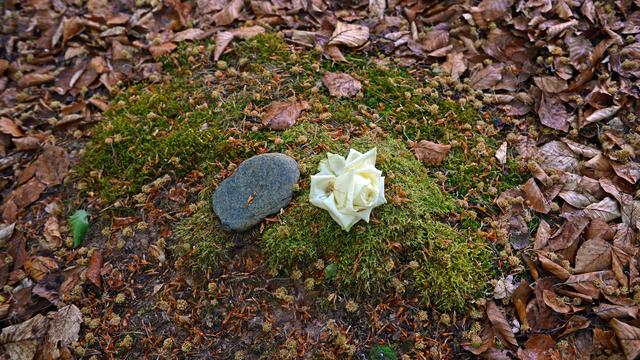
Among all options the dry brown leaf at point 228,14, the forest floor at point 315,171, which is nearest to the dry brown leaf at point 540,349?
the forest floor at point 315,171

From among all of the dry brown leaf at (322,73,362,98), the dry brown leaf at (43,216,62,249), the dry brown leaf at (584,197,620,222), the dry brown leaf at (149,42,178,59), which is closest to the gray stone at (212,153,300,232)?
the dry brown leaf at (322,73,362,98)

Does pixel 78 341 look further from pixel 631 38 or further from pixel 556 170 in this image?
pixel 631 38

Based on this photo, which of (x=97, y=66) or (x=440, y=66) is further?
(x=97, y=66)

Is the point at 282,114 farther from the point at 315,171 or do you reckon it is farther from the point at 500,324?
the point at 500,324

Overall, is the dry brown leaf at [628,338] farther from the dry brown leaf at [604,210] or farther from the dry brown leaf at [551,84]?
the dry brown leaf at [551,84]

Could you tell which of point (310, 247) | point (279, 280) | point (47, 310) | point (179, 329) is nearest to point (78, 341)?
point (47, 310)

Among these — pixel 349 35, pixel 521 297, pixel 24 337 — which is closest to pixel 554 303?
pixel 521 297
